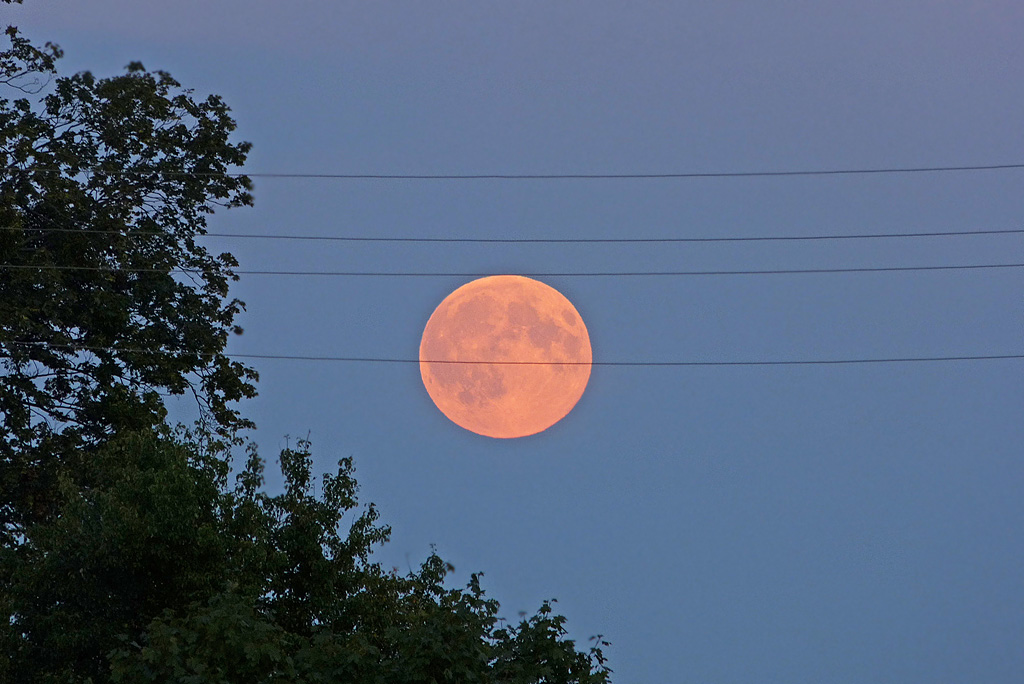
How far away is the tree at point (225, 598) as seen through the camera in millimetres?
19469

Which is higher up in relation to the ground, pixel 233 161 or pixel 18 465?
pixel 233 161

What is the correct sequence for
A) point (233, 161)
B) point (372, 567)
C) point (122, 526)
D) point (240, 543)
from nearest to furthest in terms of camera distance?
point (122, 526) < point (240, 543) < point (372, 567) < point (233, 161)

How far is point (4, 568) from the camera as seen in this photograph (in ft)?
77.1

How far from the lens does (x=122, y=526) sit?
21.9m

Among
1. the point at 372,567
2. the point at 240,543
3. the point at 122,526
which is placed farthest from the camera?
the point at 372,567

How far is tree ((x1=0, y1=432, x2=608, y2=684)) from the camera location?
19.5 meters

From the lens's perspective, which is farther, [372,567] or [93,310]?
[93,310]

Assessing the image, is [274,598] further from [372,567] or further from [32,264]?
[32,264]

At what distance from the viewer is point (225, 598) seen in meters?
20.1

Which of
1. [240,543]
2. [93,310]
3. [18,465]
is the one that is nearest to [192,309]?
[93,310]

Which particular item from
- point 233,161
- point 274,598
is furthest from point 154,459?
point 233,161

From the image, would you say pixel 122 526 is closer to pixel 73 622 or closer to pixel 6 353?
pixel 73 622

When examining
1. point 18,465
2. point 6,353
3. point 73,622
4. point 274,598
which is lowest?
point 73,622

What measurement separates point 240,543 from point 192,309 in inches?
274
